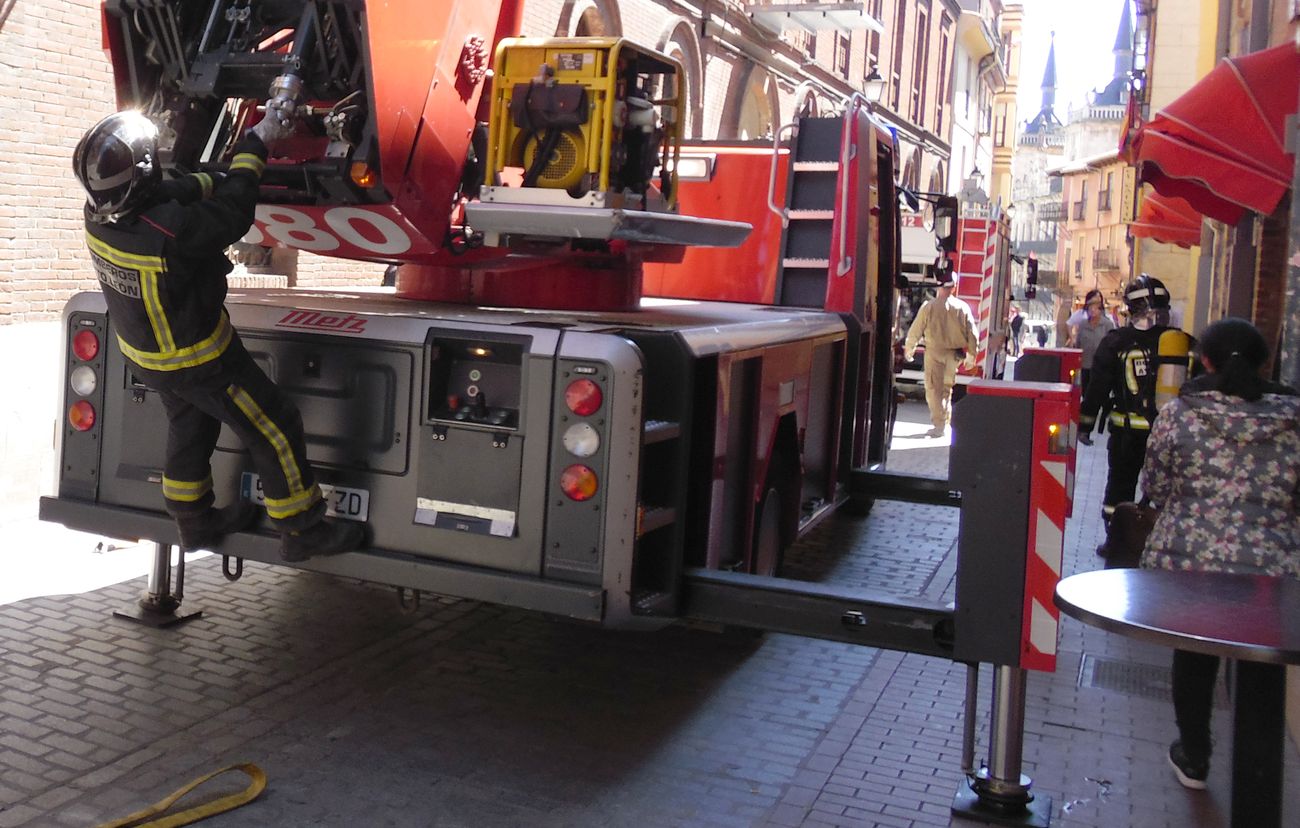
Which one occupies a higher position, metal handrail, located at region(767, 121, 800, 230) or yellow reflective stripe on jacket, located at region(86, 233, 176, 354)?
metal handrail, located at region(767, 121, 800, 230)

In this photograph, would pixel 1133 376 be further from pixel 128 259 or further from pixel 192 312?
pixel 128 259

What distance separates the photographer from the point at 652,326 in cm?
507

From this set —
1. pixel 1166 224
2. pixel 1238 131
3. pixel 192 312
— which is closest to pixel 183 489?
pixel 192 312

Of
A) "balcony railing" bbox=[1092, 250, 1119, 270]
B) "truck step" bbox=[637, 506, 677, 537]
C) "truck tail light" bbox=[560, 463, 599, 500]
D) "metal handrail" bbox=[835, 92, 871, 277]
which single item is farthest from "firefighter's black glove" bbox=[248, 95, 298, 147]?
"balcony railing" bbox=[1092, 250, 1119, 270]

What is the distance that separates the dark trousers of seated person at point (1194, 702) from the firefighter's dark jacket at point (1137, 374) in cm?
354

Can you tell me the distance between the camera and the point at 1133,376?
8.62 m

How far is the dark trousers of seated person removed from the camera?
4.99 metres

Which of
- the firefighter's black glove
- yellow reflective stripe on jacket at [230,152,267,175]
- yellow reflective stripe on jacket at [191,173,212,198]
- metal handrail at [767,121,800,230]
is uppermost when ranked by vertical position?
metal handrail at [767,121,800,230]

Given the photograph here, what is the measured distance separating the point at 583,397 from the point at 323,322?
1162 millimetres

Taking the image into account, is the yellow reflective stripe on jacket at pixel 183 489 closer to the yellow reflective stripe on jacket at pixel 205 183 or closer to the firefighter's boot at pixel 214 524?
the firefighter's boot at pixel 214 524

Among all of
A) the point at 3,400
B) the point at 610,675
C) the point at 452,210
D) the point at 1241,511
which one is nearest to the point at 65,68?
the point at 3,400

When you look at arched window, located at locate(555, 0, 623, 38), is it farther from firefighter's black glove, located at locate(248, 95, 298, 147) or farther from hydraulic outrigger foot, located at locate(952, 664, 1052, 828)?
hydraulic outrigger foot, located at locate(952, 664, 1052, 828)

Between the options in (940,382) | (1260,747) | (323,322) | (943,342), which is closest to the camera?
(1260,747)

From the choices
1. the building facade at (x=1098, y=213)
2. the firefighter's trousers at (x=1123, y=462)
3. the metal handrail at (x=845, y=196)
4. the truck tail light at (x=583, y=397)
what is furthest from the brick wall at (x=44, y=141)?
the building facade at (x=1098, y=213)
